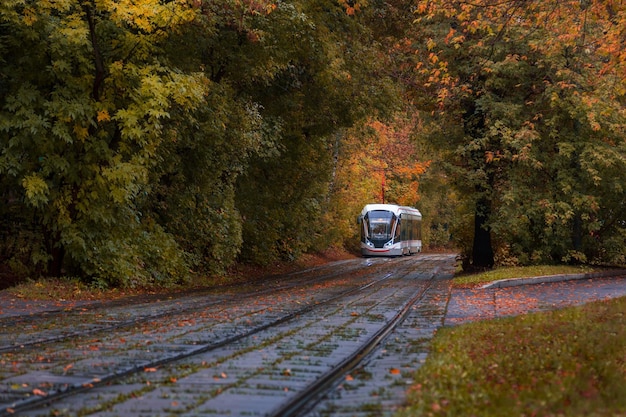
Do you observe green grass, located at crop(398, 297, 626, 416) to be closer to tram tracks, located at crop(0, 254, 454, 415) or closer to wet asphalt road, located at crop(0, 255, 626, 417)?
wet asphalt road, located at crop(0, 255, 626, 417)

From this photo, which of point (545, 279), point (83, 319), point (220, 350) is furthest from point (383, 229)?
point (220, 350)

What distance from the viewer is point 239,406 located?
6.82 metres

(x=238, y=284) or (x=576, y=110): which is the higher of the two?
(x=576, y=110)

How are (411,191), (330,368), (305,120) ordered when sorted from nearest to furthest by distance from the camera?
(330,368)
(305,120)
(411,191)

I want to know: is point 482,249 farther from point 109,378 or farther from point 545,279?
point 109,378

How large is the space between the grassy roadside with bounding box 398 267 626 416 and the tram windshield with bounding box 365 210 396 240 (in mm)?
44906

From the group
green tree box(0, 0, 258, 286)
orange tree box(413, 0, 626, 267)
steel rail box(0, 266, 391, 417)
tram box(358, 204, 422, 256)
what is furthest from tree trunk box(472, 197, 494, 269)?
tram box(358, 204, 422, 256)

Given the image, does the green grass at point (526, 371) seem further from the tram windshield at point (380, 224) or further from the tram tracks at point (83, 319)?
the tram windshield at point (380, 224)

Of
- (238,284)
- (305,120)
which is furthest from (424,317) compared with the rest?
(305,120)

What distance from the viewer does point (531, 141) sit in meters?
26.7

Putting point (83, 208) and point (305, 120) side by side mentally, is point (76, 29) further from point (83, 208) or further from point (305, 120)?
point (305, 120)

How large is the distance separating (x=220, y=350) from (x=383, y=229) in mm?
48552

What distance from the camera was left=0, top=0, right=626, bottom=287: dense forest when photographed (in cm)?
1852

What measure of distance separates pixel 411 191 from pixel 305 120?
43863 mm
